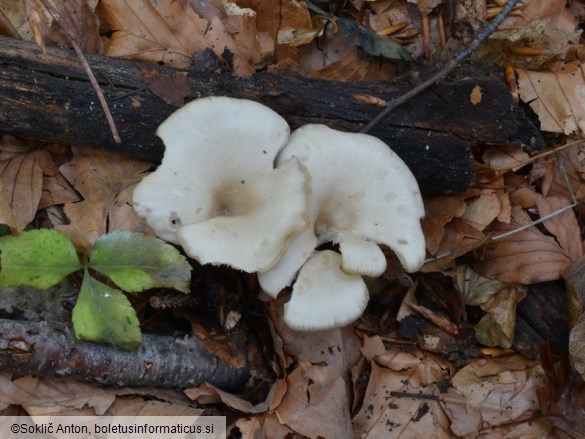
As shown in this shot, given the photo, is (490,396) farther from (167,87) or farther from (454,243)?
(167,87)

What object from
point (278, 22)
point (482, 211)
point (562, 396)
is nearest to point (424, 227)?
point (482, 211)

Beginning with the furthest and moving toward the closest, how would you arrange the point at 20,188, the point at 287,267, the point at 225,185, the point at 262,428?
the point at 20,188 < the point at 262,428 < the point at 225,185 < the point at 287,267

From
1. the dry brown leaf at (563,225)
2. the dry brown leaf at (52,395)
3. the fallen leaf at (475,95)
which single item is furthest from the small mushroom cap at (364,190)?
the dry brown leaf at (52,395)

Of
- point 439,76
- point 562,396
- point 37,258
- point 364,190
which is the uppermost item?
point 439,76

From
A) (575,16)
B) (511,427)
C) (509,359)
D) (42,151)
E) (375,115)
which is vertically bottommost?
(511,427)

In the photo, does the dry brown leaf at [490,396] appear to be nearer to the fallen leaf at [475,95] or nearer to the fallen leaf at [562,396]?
the fallen leaf at [562,396]

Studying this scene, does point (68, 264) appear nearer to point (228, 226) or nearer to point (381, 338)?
point (228, 226)

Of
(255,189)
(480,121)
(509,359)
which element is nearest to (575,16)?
(480,121)
